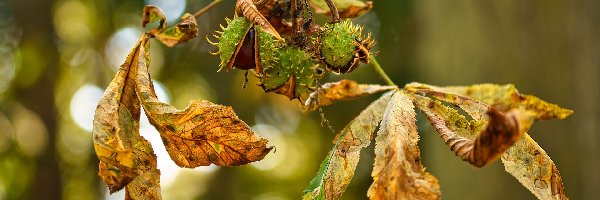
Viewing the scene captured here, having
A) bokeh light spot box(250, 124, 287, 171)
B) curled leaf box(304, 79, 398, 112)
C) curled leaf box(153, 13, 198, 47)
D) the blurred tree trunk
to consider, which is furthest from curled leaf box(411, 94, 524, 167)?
bokeh light spot box(250, 124, 287, 171)

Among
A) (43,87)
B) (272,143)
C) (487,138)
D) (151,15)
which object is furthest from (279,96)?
(487,138)

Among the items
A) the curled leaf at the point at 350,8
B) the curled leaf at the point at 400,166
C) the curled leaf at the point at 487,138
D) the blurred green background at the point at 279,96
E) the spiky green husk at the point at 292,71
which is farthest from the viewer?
the blurred green background at the point at 279,96

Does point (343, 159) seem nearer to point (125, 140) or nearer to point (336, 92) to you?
point (336, 92)

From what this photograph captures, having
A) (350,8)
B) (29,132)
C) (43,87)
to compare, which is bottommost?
(350,8)

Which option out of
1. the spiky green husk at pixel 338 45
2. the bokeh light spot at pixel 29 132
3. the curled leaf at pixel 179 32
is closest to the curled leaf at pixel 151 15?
the curled leaf at pixel 179 32

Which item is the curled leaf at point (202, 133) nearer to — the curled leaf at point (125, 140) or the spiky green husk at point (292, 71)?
the curled leaf at point (125, 140)

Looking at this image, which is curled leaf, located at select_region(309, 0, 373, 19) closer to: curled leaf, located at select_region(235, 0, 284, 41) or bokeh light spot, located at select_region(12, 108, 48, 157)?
curled leaf, located at select_region(235, 0, 284, 41)

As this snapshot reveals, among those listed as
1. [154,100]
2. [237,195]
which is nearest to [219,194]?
[237,195]
